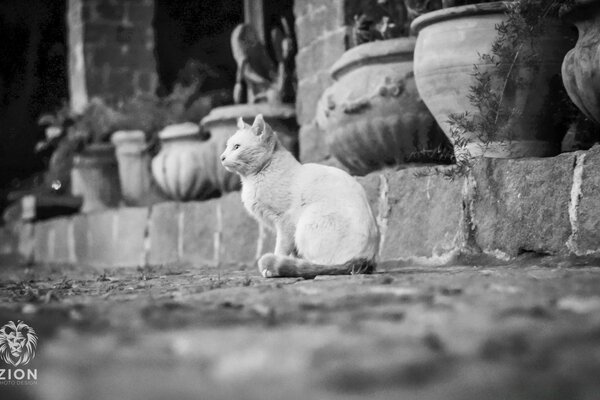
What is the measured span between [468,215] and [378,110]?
0.86 metres

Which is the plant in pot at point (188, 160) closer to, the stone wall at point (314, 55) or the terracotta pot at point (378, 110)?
the stone wall at point (314, 55)

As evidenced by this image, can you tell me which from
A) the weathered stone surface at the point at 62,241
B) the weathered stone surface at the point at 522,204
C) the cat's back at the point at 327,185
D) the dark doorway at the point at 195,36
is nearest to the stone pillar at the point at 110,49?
the dark doorway at the point at 195,36

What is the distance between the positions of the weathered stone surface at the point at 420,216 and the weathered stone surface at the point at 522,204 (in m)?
0.13

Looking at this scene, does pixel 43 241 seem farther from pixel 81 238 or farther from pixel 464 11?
pixel 464 11

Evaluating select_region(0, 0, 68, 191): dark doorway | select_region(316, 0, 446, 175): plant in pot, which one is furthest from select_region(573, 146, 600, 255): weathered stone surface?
select_region(0, 0, 68, 191): dark doorway

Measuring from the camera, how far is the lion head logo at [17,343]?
1.56 metres

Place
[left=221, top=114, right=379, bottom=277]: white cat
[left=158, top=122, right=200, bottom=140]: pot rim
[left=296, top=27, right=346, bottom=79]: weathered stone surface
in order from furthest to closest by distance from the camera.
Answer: [left=158, top=122, right=200, bottom=140]: pot rim, [left=296, top=27, right=346, bottom=79]: weathered stone surface, [left=221, top=114, right=379, bottom=277]: white cat

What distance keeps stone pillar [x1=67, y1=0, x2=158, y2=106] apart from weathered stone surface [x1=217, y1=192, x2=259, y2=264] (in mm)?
3126

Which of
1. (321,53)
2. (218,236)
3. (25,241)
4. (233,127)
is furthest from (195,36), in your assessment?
(218,236)

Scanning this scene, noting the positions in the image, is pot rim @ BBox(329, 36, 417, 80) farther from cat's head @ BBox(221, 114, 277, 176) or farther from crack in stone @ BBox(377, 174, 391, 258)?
cat's head @ BBox(221, 114, 277, 176)

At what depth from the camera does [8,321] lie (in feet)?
5.88

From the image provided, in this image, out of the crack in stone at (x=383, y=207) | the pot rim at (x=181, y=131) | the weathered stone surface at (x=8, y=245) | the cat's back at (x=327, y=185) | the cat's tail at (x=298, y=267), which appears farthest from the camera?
the weathered stone surface at (x=8, y=245)

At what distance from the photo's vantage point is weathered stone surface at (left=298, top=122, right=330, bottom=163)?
5.02 metres

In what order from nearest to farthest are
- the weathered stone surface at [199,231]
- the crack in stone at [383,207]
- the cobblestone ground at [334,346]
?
1. the cobblestone ground at [334,346]
2. the crack in stone at [383,207]
3. the weathered stone surface at [199,231]
